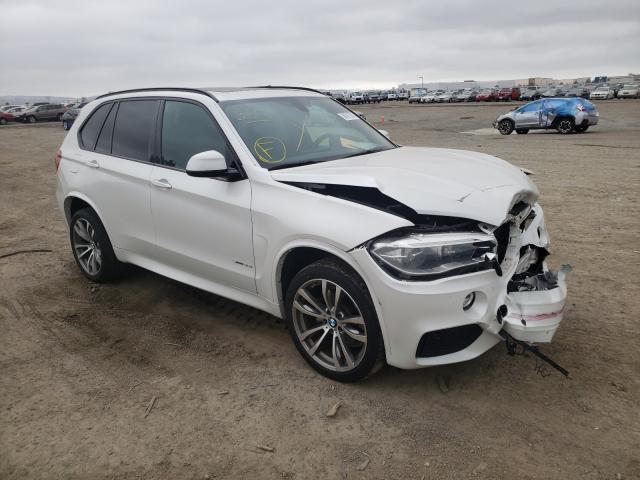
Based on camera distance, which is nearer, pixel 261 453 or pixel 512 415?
pixel 261 453

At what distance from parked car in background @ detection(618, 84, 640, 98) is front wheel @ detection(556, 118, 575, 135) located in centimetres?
3741

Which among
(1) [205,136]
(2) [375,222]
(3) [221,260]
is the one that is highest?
(1) [205,136]

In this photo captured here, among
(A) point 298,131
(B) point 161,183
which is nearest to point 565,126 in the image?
(A) point 298,131

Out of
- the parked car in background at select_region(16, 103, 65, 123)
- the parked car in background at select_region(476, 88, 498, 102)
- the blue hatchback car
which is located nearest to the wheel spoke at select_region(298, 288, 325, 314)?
the blue hatchback car

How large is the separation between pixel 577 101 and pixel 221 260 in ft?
65.3

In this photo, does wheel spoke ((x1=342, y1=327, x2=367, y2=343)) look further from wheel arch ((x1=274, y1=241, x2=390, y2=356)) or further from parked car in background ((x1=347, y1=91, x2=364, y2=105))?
parked car in background ((x1=347, y1=91, x2=364, y2=105))

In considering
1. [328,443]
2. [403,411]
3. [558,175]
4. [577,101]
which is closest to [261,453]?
[328,443]

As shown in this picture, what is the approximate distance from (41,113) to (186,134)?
51562mm

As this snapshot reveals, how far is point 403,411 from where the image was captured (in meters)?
3.13

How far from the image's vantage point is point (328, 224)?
3146 millimetres

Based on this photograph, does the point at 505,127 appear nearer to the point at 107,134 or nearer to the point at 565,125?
the point at 565,125

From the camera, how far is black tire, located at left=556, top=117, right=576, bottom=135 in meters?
20.0

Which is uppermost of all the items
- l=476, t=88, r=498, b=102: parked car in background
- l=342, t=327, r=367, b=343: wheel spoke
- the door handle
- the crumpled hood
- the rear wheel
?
l=476, t=88, r=498, b=102: parked car in background

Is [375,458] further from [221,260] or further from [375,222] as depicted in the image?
[221,260]
